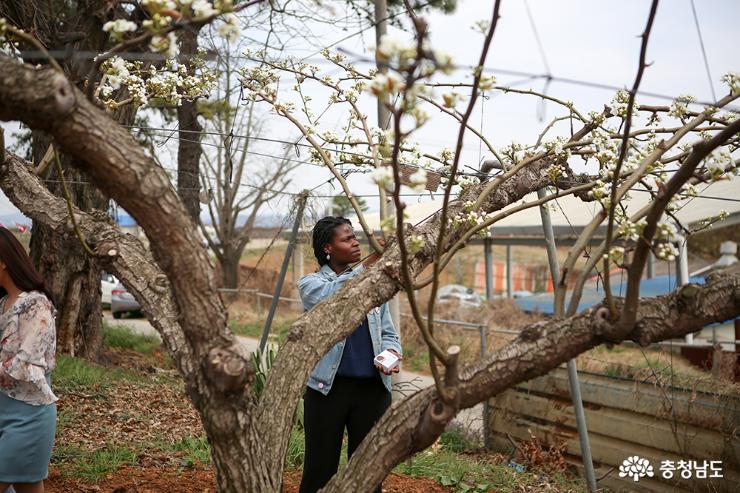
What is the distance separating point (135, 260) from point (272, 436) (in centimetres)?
111

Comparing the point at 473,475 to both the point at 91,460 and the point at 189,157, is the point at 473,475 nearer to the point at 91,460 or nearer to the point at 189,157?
the point at 91,460

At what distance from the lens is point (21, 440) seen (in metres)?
3.39

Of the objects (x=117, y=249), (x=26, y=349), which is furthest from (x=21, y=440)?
(x=117, y=249)

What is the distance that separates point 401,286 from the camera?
3.28 m

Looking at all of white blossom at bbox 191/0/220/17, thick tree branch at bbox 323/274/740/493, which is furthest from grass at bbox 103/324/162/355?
white blossom at bbox 191/0/220/17

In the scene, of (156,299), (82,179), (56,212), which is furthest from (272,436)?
(82,179)

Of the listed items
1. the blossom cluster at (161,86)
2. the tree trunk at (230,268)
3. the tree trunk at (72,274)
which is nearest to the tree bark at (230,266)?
the tree trunk at (230,268)

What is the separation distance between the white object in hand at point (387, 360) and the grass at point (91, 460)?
2297 millimetres

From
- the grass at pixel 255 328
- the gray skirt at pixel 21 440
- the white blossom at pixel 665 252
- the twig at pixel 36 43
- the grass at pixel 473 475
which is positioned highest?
the twig at pixel 36 43

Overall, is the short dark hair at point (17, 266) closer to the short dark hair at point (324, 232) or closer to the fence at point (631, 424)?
the short dark hair at point (324, 232)

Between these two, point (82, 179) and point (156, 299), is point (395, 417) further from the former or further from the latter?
point (82, 179)

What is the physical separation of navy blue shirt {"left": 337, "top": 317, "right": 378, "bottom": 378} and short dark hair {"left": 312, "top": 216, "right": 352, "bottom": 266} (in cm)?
51

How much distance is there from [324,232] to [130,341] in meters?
8.50

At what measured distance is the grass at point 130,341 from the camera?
37.3 feet
